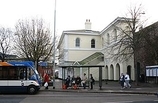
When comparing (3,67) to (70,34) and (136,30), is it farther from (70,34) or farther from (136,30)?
(70,34)

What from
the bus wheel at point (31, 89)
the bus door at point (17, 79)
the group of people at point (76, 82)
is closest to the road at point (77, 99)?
the bus door at point (17, 79)

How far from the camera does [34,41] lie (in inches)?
1718

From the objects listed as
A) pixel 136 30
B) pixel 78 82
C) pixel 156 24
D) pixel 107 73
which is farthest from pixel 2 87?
pixel 107 73

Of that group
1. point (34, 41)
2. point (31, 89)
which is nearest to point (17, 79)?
point (31, 89)

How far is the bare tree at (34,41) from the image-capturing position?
43222 mm

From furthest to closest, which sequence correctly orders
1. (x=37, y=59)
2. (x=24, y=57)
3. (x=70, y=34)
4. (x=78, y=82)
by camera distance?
(x=70, y=34), (x=24, y=57), (x=37, y=59), (x=78, y=82)

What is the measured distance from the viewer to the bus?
2566 centimetres

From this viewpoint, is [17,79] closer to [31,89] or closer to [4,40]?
[31,89]

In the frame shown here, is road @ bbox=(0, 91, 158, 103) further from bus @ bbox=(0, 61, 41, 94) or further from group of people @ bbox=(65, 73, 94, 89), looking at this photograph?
group of people @ bbox=(65, 73, 94, 89)

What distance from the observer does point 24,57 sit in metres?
47.2

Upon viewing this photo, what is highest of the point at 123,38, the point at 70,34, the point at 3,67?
the point at 70,34

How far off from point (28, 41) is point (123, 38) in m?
14.4

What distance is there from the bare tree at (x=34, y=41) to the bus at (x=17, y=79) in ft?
52.7

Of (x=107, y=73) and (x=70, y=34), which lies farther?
(x=70, y=34)
